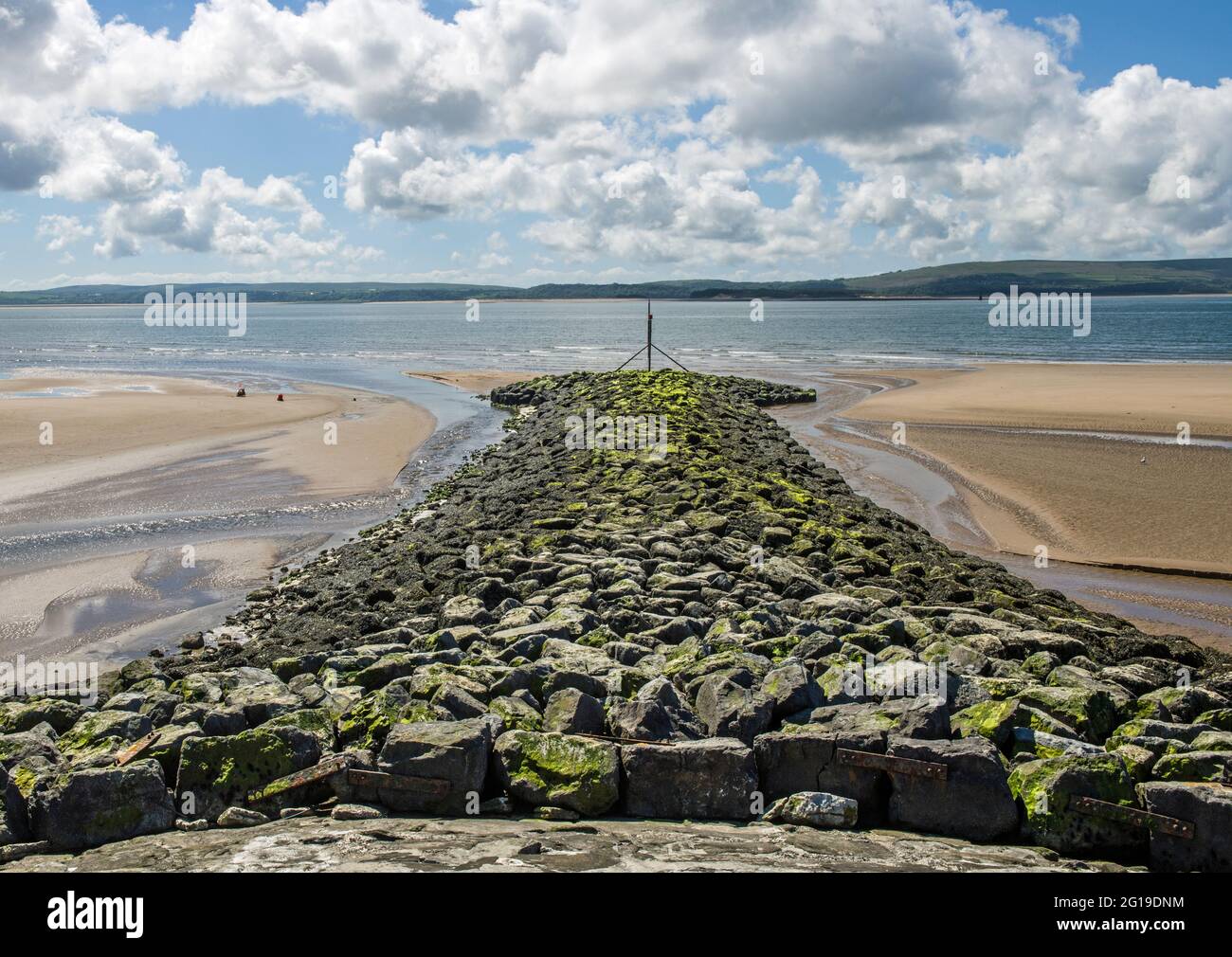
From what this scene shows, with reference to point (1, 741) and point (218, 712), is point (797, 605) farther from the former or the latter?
point (1, 741)

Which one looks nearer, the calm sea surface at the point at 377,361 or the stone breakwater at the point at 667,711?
the stone breakwater at the point at 667,711

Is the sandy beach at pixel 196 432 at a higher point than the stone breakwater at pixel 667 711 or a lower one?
higher

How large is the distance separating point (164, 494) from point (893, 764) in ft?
55.6

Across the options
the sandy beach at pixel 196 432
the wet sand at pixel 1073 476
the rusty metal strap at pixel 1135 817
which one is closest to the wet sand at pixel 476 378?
the sandy beach at pixel 196 432

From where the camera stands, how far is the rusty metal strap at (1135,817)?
5.21m

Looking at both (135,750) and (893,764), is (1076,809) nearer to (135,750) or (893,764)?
(893,764)

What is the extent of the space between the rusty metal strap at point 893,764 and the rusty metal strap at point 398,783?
2.37m

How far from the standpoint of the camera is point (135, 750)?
610cm

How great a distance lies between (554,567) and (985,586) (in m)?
5.09

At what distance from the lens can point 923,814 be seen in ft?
18.2

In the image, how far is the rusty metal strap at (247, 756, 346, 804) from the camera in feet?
19.1

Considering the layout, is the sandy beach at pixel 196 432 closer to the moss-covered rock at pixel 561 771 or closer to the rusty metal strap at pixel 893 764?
the moss-covered rock at pixel 561 771

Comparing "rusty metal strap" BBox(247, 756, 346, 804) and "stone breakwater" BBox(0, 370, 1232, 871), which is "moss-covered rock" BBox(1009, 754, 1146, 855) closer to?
"stone breakwater" BBox(0, 370, 1232, 871)
